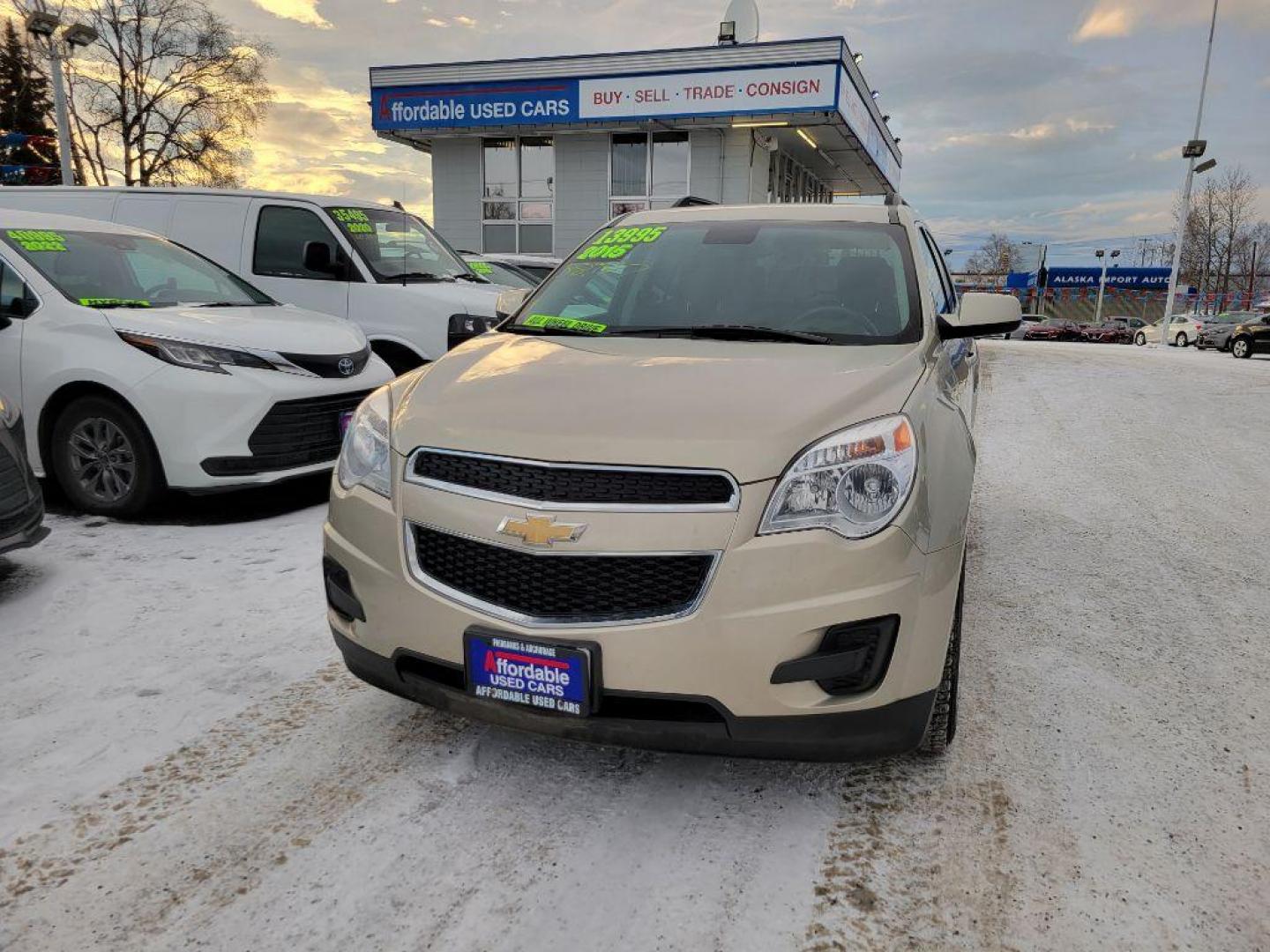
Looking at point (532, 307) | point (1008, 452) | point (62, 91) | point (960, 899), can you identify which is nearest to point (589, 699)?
point (960, 899)

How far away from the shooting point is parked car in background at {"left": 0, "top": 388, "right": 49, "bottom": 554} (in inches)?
145

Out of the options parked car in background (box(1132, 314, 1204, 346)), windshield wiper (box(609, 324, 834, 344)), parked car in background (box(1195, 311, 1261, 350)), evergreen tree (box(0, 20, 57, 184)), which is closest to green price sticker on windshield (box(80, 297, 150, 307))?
windshield wiper (box(609, 324, 834, 344))

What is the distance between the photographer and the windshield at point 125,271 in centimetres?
516

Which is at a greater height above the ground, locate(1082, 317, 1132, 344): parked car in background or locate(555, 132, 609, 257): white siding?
locate(555, 132, 609, 257): white siding

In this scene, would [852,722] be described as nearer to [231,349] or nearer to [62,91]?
[231,349]

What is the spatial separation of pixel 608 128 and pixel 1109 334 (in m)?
32.7

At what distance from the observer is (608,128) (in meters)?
21.1

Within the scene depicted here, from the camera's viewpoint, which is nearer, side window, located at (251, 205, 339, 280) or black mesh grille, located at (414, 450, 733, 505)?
black mesh grille, located at (414, 450, 733, 505)

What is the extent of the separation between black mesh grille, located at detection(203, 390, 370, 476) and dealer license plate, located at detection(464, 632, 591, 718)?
3.29 meters

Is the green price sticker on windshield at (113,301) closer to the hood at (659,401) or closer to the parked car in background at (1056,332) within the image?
the hood at (659,401)

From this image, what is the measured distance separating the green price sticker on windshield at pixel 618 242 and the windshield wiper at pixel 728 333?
0.69 metres

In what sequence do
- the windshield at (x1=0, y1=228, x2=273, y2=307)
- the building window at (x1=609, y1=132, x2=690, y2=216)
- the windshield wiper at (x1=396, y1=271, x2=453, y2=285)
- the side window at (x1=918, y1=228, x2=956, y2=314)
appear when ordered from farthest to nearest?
the building window at (x1=609, y1=132, x2=690, y2=216)
the windshield wiper at (x1=396, y1=271, x2=453, y2=285)
the windshield at (x1=0, y1=228, x2=273, y2=307)
the side window at (x1=918, y1=228, x2=956, y2=314)

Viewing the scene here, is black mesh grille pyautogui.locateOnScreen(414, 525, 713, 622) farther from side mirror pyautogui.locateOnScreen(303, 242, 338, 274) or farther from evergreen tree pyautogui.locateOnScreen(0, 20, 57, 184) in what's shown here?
evergreen tree pyautogui.locateOnScreen(0, 20, 57, 184)

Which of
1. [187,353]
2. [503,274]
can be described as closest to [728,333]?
[187,353]
